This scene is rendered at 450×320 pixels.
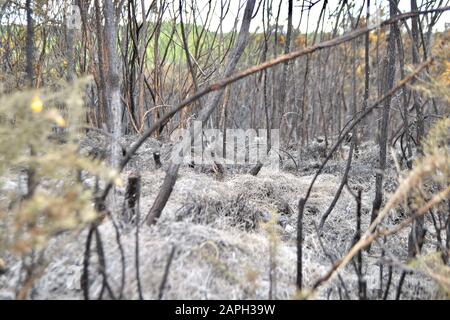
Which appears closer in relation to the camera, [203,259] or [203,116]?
[203,259]

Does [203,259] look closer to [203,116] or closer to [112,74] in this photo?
[203,116]

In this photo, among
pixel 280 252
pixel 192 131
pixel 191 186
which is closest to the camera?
pixel 280 252

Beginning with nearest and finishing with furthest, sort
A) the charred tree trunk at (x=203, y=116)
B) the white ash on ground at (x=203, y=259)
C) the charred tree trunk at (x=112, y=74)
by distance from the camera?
the white ash on ground at (x=203, y=259), the charred tree trunk at (x=203, y=116), the charred tree trunk at (x=112, y=74)

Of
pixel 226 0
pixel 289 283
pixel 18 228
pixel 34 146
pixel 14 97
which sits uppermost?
pixel 226 0

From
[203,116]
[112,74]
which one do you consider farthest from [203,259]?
[112,74]

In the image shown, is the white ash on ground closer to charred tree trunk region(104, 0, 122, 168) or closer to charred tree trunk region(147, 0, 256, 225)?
charred tree trunk region(147, 0, 256, 225)

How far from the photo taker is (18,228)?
771 mm

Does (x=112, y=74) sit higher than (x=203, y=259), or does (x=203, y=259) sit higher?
(x=112, y=74)

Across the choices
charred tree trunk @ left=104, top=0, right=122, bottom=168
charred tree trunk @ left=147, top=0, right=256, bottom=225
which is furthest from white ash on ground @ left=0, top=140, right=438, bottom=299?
charred tree trunk @ left=104, top=0, right=122, bottom=168

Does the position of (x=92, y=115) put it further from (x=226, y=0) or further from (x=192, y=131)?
(x=192, y=131)

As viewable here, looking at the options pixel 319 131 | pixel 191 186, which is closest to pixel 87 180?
pixel 191 186

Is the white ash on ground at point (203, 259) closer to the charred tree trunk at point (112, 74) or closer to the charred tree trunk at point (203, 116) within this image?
the charred tree trunk at point (203, 116)

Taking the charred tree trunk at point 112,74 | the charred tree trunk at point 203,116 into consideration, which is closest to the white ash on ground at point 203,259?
the charred tree trunk at point 203,116
